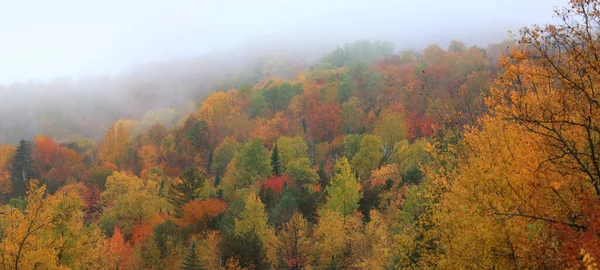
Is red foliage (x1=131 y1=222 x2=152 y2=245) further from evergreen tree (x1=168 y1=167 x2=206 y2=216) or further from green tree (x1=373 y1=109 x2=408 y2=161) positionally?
green tree (x1=373 y1=109 x2=408 y2=161)

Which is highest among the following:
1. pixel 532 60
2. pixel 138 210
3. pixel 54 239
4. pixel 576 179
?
pixel 532 60

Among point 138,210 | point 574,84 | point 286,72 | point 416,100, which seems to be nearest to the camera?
point 574,84

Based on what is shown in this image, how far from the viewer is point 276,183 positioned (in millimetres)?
52562

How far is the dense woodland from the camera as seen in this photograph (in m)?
9.62

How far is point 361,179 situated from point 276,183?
1174cm

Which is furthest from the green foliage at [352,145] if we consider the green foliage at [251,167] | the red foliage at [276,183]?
the green foliage at [251,167]

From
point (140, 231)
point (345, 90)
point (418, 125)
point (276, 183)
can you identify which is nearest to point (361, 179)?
point (276, 183)

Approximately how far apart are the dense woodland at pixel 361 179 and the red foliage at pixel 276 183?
0.29 metres

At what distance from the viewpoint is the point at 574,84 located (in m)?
8.93

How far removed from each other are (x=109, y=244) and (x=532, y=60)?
1592 inches

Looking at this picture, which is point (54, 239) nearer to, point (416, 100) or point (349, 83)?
point (416, 100)

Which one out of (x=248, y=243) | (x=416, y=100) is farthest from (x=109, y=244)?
(x=416, y=100)

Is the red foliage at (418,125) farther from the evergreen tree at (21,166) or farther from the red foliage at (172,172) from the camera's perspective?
the evergreen tree at (21,166)

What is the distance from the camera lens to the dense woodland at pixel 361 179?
9.62 metres
